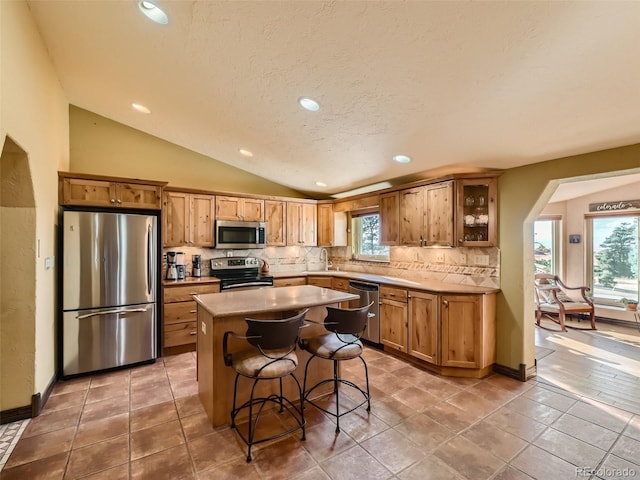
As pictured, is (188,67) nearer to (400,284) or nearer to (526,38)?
(526,38)

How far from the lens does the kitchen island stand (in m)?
2.30

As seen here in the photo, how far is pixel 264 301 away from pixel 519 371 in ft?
9.13

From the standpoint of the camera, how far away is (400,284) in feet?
12.1

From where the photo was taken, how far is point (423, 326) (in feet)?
11.2

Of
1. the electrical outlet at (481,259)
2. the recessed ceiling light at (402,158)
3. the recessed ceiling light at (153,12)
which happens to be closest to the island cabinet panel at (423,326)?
the electrical outlet at (481,259)

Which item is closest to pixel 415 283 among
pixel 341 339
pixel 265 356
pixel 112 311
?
pixel 341 339

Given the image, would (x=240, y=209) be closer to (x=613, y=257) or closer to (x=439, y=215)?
(x=439, y=215)

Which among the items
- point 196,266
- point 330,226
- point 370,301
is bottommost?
point 370,301

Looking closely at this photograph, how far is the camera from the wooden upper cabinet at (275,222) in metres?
4.96

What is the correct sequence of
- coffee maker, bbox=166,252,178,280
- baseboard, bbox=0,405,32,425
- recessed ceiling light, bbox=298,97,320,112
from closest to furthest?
baseboard, bbox=0,405,32,425 → recessed ceiling light, bbox=298,97,320,112 → coffee maker, bbox=166,252,178,280

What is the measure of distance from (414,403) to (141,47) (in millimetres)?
3814

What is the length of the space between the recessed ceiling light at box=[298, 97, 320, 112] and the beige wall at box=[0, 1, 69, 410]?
199 cm

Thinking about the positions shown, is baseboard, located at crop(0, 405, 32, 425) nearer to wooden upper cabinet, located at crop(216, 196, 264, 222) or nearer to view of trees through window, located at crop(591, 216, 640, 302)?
wooden upper cabinet, located at crop(216, 196, 264, 222)

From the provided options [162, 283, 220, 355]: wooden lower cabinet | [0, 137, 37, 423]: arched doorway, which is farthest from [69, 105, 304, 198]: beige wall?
[0, 137, 37, 423]: arched doorway
